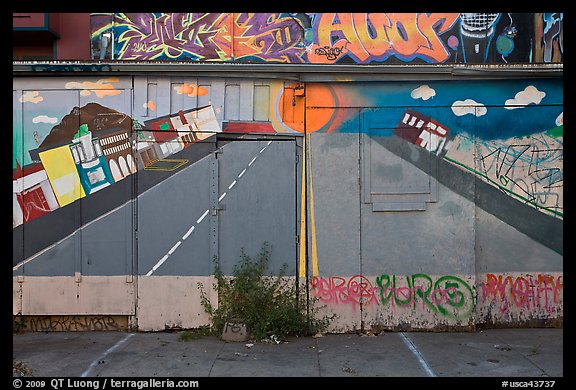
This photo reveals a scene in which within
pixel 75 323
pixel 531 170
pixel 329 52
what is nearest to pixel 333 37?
pixel 329 52

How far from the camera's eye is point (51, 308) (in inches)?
288

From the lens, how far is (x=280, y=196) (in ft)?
24.2

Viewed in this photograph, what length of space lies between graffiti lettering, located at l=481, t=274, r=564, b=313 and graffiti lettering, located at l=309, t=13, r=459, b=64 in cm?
339

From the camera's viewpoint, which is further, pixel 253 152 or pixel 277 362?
pixel 253 152

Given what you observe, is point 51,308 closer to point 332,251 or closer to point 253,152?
point 253,152

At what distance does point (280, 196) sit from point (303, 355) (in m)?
2.27

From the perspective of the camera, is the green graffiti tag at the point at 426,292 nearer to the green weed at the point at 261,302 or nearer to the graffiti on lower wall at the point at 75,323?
the green weed at the point at 261,302

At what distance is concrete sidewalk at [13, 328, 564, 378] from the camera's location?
5793mm

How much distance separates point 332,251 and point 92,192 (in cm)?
360

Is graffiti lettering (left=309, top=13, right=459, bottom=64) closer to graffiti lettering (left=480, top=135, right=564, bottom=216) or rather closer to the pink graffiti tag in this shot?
graffiti lettering (left=480, top=135, right=564, bottom=216)

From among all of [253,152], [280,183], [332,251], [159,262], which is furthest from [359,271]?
[159,262]

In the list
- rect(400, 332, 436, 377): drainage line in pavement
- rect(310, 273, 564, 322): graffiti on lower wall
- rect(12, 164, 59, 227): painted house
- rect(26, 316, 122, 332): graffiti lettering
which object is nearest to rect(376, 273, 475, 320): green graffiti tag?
rect(310, 273, 564, 322): graffiti on lower wall

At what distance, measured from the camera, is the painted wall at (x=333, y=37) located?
7.37 meters

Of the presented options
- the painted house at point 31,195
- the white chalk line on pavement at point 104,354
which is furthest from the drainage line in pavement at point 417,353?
the painted house at point 31,195
